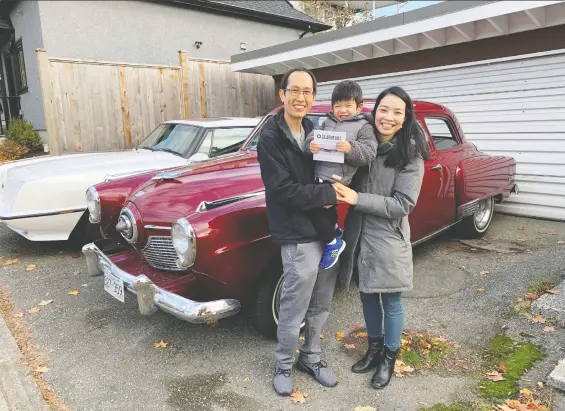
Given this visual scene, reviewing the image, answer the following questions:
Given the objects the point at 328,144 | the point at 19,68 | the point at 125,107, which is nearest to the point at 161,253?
the point at 328,144

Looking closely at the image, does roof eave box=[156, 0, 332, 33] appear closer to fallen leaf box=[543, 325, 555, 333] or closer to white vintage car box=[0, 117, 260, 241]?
white vintage car box=[0, 117, 260, 241]

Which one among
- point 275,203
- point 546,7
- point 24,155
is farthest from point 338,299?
point 24,155

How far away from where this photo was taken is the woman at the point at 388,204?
96.0 inches

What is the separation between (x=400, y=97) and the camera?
7.86ft

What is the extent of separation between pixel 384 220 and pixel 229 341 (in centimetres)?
158

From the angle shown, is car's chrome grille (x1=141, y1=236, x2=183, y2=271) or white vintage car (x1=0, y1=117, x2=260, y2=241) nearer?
car's chrome grille (x1=141, y1=236, x2=183, y2=271)

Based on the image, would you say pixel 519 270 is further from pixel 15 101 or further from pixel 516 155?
pixel 15 101

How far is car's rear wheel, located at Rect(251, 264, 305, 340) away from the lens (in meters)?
2.97

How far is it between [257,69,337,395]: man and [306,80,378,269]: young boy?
47 millimetres

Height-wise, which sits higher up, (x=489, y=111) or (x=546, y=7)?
(x=546, y=7)

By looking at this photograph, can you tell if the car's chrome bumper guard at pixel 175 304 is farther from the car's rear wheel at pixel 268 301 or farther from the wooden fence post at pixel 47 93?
the wooden fence post at pixel 47 93

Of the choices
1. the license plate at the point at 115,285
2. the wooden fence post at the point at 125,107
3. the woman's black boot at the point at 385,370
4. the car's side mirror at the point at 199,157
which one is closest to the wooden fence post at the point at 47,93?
the wooden fence post at the point at 125,107

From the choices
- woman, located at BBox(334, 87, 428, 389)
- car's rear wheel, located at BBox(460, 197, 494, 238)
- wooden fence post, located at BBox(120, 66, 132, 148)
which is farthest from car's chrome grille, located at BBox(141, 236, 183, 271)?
wooden fence post, located at BBox(120, 66, 132, 148)

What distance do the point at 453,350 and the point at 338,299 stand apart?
1.12 meters
